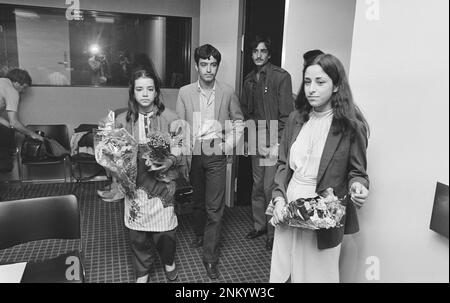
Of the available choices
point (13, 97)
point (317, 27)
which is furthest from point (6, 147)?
point (317, 27)

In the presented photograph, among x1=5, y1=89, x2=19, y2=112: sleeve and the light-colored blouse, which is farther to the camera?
x1=5, y1=89, x2=19, y2=112: sleeve

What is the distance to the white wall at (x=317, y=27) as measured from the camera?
9.03 ft

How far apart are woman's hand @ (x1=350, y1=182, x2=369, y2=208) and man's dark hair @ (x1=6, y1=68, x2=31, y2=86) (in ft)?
13.2

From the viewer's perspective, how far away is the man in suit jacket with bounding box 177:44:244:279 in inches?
111

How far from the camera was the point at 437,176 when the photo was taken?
1.33 meters

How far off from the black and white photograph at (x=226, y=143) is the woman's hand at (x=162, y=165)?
13mm

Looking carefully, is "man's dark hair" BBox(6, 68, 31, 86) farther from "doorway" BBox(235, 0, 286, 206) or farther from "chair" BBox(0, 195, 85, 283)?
"chair" BBox(0, 195, 85, 283)

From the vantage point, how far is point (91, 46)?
15.8ft

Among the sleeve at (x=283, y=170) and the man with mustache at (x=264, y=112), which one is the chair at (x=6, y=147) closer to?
the man with mustache at (x=264, y=112)

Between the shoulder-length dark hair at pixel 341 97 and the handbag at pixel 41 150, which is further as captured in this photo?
the handbag at pixel 41 150

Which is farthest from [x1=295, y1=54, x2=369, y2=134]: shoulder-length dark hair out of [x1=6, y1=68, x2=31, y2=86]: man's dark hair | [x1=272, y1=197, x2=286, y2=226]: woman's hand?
[x1=6, y1=68, x2=31, y2=86]: man's dark hair

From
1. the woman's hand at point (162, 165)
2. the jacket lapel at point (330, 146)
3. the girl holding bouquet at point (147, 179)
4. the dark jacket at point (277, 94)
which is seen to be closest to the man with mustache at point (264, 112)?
the dark jacket at point (277, 94)

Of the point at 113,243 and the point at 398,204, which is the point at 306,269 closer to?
the point at 398,204

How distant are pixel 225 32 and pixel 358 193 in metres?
2.83
